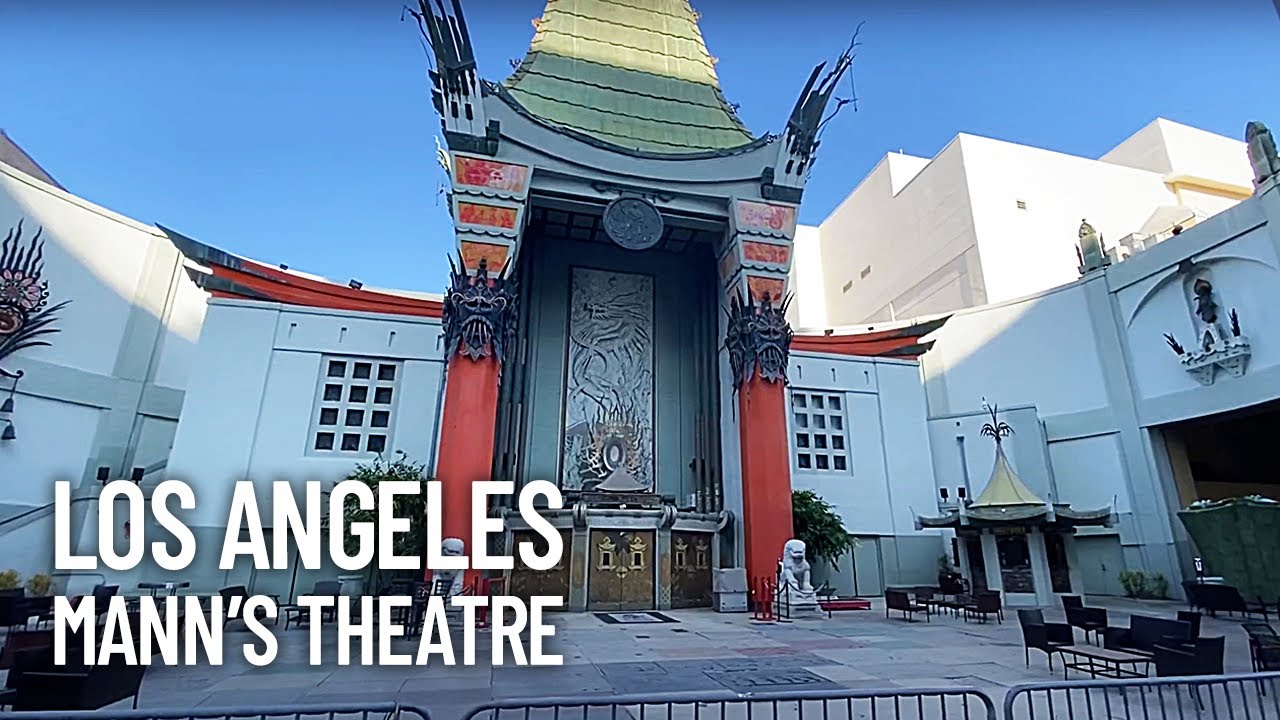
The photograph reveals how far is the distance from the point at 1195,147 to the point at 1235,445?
86.3 ft

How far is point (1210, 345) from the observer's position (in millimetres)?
20906

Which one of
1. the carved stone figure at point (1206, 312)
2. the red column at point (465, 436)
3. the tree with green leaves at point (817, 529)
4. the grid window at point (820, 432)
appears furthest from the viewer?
the grid window at point (820, 432)

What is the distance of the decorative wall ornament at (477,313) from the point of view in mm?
17062

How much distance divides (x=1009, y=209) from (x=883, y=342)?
17.3m

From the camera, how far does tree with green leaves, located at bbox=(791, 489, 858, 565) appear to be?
1941 centimetres

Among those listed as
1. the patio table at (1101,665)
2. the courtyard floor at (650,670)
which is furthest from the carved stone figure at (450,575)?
the patio table at (1101,665)

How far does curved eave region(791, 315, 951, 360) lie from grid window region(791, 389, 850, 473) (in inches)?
114

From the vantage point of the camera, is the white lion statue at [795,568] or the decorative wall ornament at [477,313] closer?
the white lion statue at [795,568]

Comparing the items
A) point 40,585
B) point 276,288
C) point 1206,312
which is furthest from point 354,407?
point 1206,312

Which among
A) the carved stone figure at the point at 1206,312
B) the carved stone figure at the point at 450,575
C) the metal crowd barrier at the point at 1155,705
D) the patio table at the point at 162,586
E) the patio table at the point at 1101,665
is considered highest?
the carved stone figure at the point at 1206,312

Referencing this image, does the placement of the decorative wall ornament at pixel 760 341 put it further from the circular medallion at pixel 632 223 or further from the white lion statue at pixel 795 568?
the white lion statue at pixel 795 568

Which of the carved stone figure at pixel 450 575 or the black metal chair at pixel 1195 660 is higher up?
the carved stone figure at pixel 450 575

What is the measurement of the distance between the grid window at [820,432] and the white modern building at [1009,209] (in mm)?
16431

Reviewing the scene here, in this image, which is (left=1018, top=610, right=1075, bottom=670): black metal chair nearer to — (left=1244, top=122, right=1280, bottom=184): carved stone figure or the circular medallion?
the circular medallion
